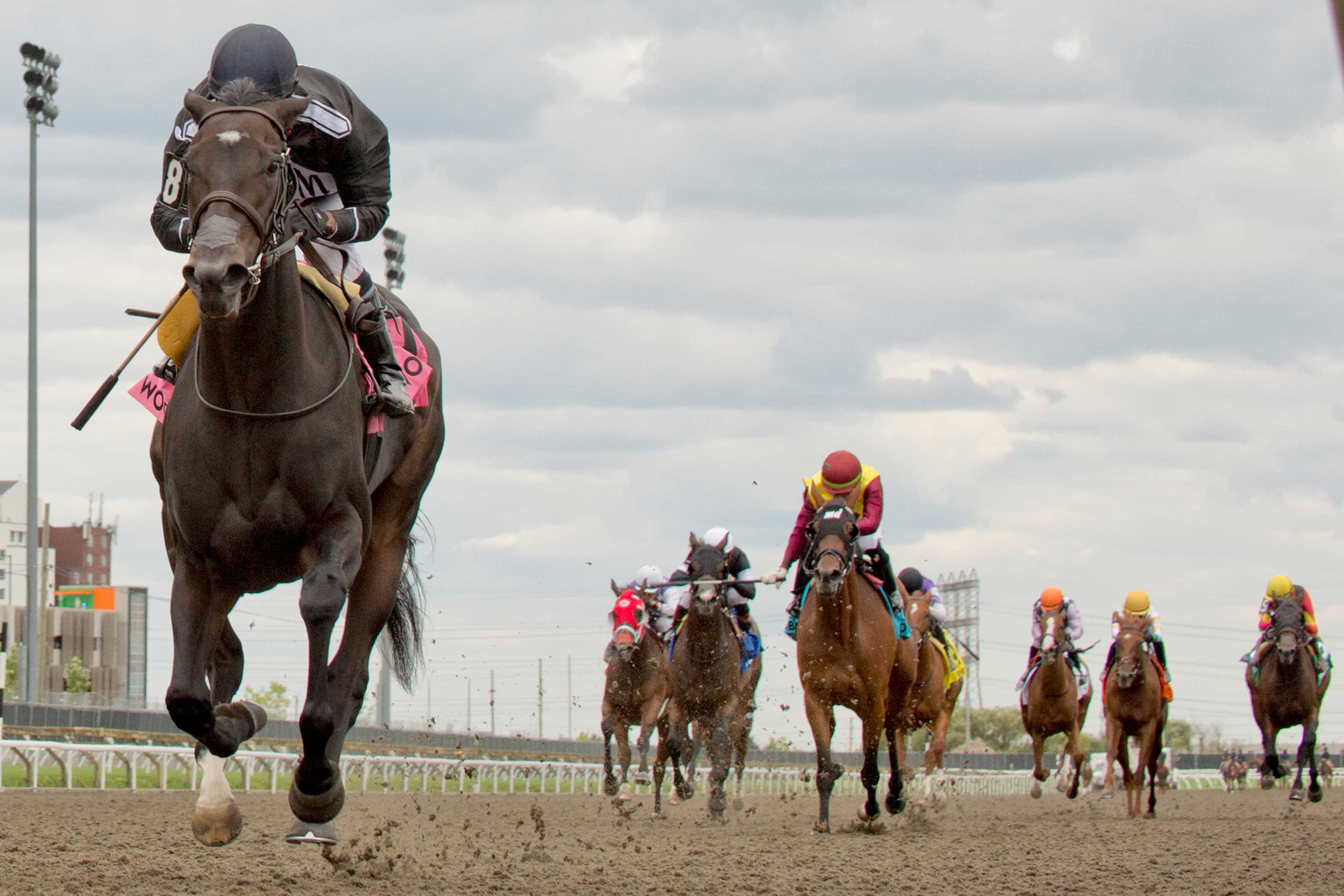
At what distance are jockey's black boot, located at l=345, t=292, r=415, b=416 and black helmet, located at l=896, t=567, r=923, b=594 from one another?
36.4 ft

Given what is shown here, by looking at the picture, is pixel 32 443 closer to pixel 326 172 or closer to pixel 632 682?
pixel 632 682

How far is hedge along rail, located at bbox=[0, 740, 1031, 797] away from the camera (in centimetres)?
1753

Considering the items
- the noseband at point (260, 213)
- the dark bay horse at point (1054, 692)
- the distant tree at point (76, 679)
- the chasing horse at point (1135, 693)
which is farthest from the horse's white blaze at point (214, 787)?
the distant tree at point (76, 679)

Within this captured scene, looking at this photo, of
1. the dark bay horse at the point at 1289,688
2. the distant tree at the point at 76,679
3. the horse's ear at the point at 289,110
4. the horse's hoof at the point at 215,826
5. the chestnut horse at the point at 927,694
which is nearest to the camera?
the horse's ear at the point at 289,110

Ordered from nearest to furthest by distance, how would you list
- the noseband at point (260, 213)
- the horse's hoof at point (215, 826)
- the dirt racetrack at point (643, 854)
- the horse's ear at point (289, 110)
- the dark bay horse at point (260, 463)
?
the noseband at point (260, 213)
the dark bay horse at point (260, 463)
the horse's ear at point (289, 110)
the horse's hoof at point (215, 826)
the dirt racetrack at point (643, 854)

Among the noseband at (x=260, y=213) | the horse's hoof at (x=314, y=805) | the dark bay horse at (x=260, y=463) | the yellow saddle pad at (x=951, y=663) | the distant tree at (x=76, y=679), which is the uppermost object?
the noseband at (x=260, y=213)

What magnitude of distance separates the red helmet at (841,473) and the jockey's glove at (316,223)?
578 centimetres

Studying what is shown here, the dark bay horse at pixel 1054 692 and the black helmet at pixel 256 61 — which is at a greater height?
the black helmet at pixel 256 61

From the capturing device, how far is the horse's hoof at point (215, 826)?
7.13m

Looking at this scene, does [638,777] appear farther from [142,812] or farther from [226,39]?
[226,39]

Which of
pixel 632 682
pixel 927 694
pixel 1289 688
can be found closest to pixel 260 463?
pixel 927 694

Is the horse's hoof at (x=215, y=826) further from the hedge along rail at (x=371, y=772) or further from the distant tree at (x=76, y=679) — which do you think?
the distant tree at (x=76, y=679)

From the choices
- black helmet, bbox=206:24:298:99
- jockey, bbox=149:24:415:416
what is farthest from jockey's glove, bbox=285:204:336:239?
black helmet, bbox=206:24:298:99

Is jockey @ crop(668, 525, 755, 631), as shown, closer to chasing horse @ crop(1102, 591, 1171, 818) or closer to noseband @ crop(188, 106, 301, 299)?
chasing horse @ crop(1102, 591, 1171, 818)
